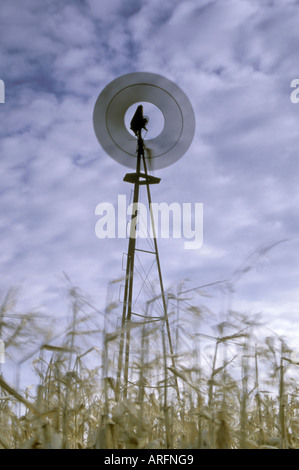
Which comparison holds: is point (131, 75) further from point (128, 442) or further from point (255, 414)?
point (128, 442)

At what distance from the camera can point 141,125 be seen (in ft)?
29.4

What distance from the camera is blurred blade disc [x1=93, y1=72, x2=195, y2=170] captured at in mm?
8570

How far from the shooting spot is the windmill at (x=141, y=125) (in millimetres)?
8562

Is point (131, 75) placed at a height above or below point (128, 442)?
above

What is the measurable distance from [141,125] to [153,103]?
1.71 ft

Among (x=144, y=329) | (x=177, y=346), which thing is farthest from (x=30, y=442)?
→ (x=177, y=346)

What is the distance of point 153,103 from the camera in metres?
8.77

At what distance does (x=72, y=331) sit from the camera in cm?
248

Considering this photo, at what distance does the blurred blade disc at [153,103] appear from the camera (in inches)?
337

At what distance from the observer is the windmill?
8562mm
